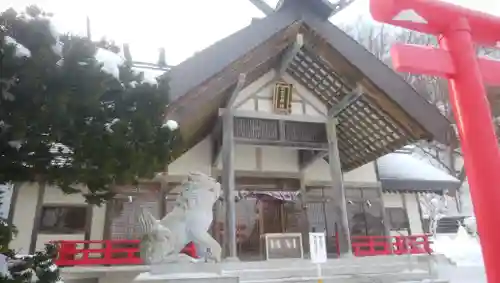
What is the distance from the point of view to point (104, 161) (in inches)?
120

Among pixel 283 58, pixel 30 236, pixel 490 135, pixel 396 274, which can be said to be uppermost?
pixel 283 58

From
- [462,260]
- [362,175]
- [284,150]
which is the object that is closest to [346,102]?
[284,150]

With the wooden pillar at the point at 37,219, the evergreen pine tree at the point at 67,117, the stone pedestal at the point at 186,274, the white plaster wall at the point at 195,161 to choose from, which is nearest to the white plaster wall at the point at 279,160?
the white plaster wall at the point at 195,161

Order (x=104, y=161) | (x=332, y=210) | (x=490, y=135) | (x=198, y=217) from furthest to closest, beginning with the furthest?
(x=332, y=210), (x=198, y=217), (x=490, y=135), (x=104, y=161)

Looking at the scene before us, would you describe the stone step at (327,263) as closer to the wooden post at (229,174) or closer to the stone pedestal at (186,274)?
the wooden post at (229,174)

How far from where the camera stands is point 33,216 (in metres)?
8.23

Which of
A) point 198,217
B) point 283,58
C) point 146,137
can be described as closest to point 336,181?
point 283,58

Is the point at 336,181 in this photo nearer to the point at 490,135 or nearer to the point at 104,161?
the point at 490,135

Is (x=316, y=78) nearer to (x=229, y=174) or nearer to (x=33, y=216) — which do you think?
(x=229, y=174)

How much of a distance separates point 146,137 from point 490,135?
3347 millimetres

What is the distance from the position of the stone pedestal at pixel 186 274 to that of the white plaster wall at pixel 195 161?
208 inches

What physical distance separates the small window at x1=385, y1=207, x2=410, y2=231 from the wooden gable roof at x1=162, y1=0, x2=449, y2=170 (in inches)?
112

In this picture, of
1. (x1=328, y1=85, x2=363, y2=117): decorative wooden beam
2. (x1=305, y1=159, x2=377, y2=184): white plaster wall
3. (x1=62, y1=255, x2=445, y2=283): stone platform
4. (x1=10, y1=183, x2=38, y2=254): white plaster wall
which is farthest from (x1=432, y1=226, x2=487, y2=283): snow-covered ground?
(x1=10, y1=183, x2=38, y2=254): white plaster wall

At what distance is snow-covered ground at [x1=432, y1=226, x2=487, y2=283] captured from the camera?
20.8 feet
